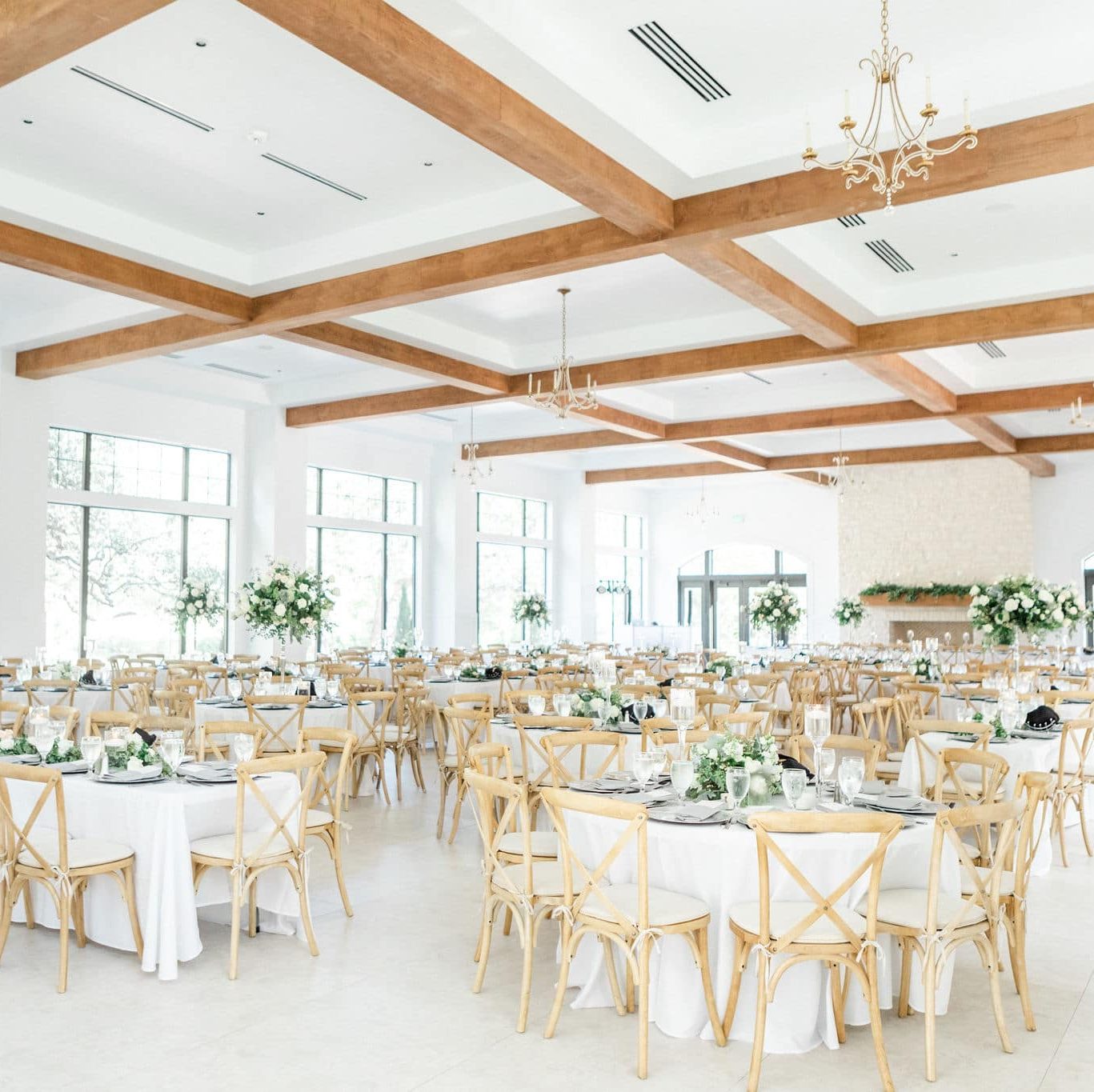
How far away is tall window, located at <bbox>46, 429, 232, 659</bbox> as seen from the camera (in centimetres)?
1312

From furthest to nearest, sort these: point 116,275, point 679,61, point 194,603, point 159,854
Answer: point 194,603, point 116,275, point 679,61, point 159,854

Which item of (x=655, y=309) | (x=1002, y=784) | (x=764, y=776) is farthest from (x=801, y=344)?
(x=764, y=776)

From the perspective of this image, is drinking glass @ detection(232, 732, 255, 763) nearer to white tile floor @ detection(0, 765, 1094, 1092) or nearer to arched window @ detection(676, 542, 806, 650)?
white tile floor @ detection(0, 765, 1094, 1092)

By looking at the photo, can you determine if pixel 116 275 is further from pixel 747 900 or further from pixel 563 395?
pixel 747 900

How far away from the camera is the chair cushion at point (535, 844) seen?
476 cm

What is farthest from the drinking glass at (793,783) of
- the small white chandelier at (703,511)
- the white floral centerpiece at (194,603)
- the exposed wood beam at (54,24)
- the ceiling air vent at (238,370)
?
the small white chandelier at (703,511)

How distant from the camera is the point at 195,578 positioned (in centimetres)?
1371

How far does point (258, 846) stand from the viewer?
4836 millimetres

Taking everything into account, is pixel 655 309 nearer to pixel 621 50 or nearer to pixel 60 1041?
pixel 621 50

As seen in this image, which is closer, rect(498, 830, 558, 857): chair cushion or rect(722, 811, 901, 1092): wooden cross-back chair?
rect(722, 811, 901, 1092): wooden cross-back chair

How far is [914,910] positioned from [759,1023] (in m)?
0.73

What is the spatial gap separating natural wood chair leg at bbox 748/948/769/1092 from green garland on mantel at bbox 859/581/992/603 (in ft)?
55.7

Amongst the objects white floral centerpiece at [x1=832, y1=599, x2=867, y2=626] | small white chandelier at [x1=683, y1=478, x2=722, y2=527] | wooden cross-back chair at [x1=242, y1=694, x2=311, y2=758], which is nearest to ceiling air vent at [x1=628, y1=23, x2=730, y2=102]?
wooden cross-back chair at [x1=242, y1=694, x2=311, y2=758]

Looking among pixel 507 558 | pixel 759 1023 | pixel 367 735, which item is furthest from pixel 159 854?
pixel 507 558
